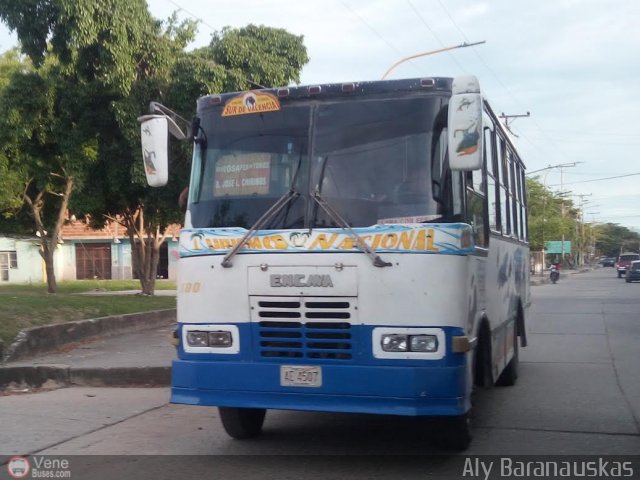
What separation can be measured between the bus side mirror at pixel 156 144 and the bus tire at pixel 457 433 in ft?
10.3

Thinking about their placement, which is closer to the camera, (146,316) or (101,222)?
(146,316)

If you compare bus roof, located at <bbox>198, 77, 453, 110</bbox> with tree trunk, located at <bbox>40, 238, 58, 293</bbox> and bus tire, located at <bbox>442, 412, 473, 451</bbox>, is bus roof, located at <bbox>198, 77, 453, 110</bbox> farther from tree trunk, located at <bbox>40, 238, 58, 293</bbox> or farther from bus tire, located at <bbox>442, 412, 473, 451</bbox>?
tree trunk, located at <bbox>40, 238, 58, 293</bbox>

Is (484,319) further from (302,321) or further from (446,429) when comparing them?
(302,321)

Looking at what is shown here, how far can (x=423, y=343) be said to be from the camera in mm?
5695

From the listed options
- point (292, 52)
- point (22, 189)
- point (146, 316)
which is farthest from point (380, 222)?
point (22, 189)

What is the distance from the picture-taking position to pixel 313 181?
6.15 m

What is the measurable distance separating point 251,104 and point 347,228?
1428 mm

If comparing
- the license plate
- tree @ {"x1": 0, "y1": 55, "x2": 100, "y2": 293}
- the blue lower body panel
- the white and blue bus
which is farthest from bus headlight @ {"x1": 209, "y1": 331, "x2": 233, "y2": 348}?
tree @ {"x1": 0, "y1": 55, "x2": 100, "y2": 293}

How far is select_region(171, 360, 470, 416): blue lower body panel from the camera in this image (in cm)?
563

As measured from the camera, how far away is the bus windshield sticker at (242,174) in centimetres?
634

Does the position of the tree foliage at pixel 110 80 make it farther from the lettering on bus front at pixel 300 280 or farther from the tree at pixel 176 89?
the lettering on bus front at pixel 300 280

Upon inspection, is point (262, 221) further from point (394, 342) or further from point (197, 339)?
point (394, 342)

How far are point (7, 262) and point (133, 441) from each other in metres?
45.4

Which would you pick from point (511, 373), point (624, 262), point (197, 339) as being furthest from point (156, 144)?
point (624, 262)
